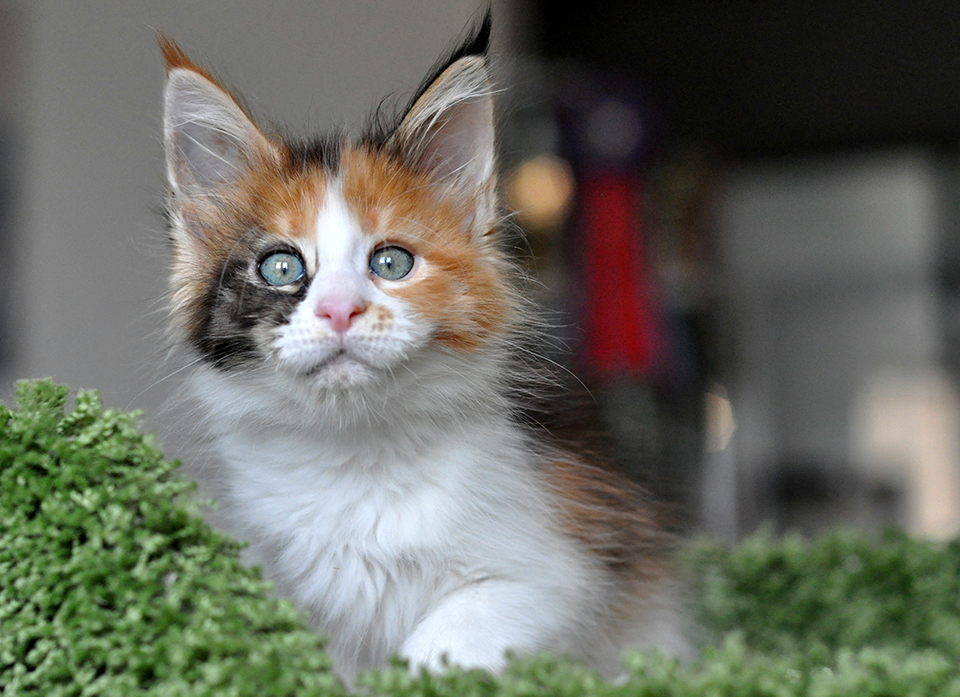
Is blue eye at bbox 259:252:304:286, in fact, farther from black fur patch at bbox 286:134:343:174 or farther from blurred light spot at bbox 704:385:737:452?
blurred light spot at bbox 704:385:737:452

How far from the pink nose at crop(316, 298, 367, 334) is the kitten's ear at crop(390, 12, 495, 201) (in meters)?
0.32

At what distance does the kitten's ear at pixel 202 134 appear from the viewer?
112 cm

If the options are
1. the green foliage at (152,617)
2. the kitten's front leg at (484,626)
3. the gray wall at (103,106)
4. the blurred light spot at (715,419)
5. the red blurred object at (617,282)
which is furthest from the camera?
the blurred light spot at (715,419)

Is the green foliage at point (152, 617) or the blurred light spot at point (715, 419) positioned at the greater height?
the green foliage at point (152, 617)

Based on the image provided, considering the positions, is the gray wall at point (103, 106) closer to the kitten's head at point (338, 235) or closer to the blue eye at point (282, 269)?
the kitten's head at point (338, 235)

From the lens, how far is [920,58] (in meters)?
4.72

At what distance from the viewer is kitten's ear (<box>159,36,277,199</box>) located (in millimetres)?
1125

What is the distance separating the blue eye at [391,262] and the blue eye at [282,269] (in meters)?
0.09

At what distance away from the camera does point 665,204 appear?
3.14 metres

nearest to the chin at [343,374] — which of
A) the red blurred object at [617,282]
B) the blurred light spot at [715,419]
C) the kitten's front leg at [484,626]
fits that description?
the kitten's front leg at [484,626]

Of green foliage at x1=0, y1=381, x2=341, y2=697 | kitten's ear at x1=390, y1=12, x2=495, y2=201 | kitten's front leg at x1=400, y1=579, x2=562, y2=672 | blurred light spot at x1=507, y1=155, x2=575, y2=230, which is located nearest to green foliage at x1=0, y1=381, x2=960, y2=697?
green foliage at x1=0, y1=381, x2=341, y2=697

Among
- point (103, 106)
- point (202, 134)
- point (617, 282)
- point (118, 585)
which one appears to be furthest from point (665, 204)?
point (118, 585)

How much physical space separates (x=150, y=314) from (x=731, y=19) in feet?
14.1

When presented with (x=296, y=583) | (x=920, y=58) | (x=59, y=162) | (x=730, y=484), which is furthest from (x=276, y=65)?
(x=920, y=58)
